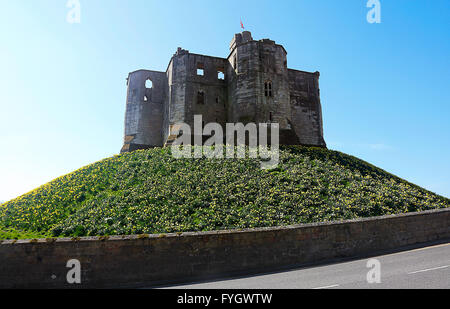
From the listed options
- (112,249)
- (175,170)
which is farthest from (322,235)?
(175,170)

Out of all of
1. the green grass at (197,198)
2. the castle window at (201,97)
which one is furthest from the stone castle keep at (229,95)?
the green grass at (197,198)

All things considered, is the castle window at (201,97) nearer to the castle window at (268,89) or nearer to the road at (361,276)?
the castle window at (268,89)

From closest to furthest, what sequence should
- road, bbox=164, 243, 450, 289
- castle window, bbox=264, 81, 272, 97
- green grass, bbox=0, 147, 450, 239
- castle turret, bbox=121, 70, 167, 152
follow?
road, bbox=164, 243, 450, 289 → green grass, bbox=0, 147, 450, 239 → castle window, bbox=264, 81, 272, 97 → castle turret, bbox=121, 70, 167, 152

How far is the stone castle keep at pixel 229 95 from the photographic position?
28562mm

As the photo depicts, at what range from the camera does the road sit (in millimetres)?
7113

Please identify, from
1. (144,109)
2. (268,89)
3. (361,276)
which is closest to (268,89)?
(268,89)

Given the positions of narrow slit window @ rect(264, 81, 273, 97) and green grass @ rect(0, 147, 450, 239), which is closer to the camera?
green grass @ rect(0, 147, 450, 239)

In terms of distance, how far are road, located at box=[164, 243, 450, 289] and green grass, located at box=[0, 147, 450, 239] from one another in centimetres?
379

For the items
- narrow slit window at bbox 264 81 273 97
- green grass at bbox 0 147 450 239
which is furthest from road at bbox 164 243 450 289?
narrow slit window at bbox 264 81 273 97

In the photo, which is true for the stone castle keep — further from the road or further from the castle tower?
the road

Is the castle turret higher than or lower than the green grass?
higher

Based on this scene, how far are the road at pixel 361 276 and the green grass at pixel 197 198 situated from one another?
3.79m

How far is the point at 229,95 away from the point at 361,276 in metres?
25.7
